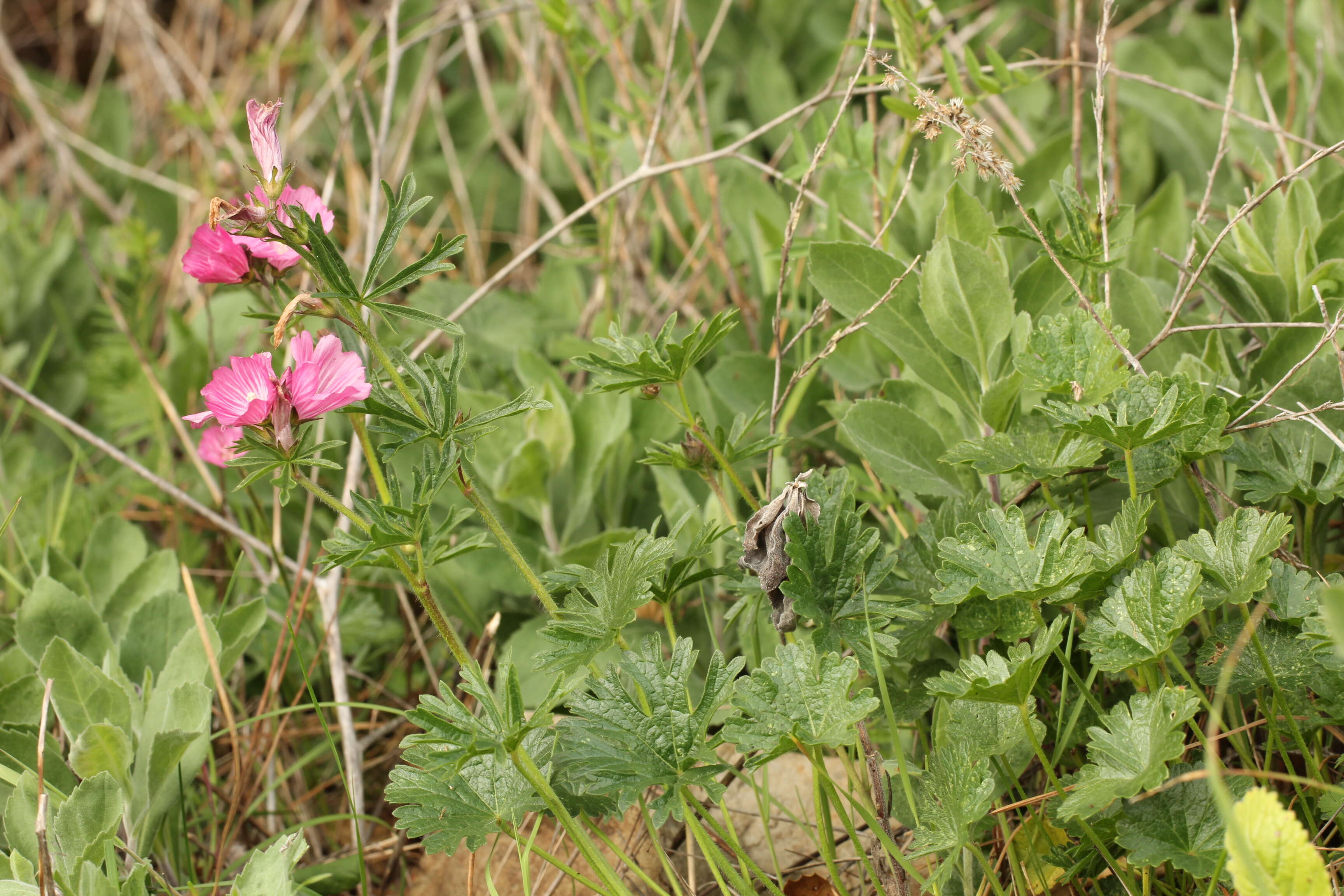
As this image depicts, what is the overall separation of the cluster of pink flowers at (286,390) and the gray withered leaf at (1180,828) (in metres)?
0.94

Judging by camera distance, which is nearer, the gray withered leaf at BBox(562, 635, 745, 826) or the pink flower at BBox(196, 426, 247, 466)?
the gray withered leaf at BBox(562, 635, 745, 826)

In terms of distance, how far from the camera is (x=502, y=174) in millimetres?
3248

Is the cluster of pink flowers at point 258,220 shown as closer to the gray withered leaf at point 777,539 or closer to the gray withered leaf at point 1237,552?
the gray withered leaf at point 777,539

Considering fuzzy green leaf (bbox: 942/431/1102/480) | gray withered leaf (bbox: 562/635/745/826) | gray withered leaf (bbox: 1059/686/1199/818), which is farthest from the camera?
fuzzy green leaf (bbox: 942/431/1102/480)

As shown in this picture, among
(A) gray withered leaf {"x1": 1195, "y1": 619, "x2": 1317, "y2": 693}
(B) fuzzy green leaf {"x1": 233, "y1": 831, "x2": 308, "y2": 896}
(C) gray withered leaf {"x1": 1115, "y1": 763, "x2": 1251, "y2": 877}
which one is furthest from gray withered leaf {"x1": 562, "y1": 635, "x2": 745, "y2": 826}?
(A) gray withered leaf {"x1": 1195, "y1": 619, "x2": 1317, "y2": 693}

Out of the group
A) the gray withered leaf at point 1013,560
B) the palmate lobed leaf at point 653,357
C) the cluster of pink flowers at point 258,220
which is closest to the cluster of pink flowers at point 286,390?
the cluster of pink flowers at point 258,220

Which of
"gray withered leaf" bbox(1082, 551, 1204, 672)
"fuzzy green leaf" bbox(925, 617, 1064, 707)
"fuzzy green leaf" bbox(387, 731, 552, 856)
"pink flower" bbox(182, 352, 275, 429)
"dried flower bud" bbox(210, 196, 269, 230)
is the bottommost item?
"fuzzy green leaf" bbox(387, 731, 552, 856)

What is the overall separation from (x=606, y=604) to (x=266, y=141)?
0.62 metres

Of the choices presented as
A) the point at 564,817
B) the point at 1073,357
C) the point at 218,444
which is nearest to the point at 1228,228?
the point at 1073,357

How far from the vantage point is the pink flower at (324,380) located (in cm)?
112

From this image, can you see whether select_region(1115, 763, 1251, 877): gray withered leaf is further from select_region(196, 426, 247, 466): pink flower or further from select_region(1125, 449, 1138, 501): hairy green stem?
select_region(196, 426, 247, 466): pink flower

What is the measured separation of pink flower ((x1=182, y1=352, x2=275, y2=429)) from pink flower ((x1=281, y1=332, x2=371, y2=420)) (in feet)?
0.07

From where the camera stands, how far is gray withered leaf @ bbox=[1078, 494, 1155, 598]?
1.20m

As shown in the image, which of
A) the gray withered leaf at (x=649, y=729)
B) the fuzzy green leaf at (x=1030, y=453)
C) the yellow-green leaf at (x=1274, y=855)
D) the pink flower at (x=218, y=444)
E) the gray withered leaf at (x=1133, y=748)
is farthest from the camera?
the pink flower at (x=218, y=444)
